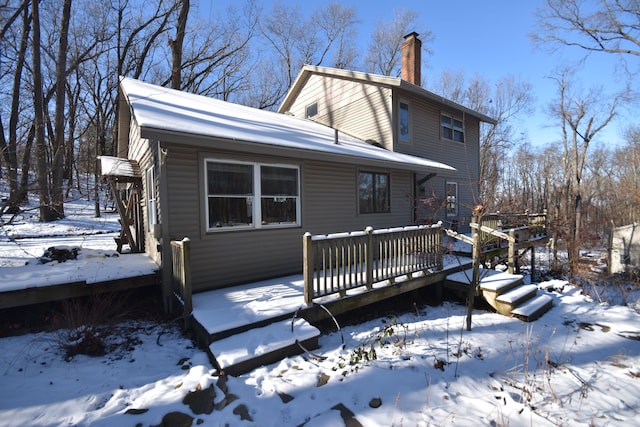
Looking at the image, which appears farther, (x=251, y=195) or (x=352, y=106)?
(x=352, y=106)

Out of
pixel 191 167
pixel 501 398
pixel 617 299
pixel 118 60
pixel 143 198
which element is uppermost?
pixel 118 60

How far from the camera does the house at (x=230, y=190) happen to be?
498 cm

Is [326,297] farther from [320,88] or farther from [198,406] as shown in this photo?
[320,88]

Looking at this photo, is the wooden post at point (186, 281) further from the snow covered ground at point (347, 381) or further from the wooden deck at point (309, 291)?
the snow covered ground at point (347, 381)

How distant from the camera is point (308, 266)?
427 cm

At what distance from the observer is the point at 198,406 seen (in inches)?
110

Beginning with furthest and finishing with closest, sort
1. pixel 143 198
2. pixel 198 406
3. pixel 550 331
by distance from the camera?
pixel 143 198 → pixel 550 331 → pixel 198 406

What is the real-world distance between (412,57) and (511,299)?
34.2 ft

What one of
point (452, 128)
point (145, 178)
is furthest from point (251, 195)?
point (452, 128)

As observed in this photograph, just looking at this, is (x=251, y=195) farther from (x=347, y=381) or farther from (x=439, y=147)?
(x=439, y=147)

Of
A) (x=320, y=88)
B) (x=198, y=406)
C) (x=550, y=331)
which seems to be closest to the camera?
(x=198, y=406)

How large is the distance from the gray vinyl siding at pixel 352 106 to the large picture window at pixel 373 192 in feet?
6.98

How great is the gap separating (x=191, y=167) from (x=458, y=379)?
5.06m

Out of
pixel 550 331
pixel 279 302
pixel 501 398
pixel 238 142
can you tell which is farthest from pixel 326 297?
pixel 550 331
